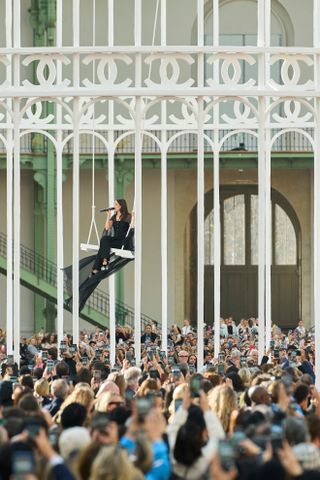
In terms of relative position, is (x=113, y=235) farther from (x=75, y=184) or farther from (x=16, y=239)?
(x=16, y=239)

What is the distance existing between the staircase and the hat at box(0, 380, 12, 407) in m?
24.2

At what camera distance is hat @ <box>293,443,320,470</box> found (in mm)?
10133

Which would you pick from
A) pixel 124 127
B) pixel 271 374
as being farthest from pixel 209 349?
pixel 271 374

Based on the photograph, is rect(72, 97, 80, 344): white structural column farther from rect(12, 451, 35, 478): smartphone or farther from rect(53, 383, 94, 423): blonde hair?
rect(12, 451, 35, 478): smartphone

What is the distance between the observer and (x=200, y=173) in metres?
20.7

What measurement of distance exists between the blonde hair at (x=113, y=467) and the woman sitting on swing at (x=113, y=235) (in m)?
13.7

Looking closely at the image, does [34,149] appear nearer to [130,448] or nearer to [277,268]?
[277,268]

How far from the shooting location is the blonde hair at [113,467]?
31.2 ft

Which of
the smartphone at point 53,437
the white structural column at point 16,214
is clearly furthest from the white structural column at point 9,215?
the smartphone at point 53,437

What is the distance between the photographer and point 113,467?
953 centimetres

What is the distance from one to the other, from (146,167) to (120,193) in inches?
99.9

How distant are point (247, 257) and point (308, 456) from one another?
119ft

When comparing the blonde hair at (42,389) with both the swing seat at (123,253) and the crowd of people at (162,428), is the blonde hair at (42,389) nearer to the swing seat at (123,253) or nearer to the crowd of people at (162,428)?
the crowd of people at (162,428)

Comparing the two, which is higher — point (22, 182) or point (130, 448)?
point (22, 182)
